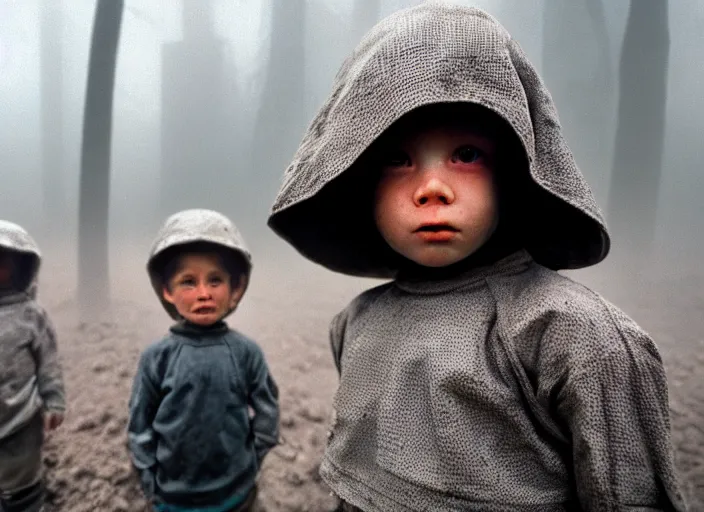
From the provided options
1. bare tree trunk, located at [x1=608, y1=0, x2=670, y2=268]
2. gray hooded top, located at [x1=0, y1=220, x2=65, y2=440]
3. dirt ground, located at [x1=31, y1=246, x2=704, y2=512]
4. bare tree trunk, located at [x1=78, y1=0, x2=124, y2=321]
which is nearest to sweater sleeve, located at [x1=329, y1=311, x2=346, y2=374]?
dirt ground, located at [x1=31, y1=246, x2=704, y2=512]

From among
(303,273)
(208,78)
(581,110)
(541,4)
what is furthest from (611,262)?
(208,78)

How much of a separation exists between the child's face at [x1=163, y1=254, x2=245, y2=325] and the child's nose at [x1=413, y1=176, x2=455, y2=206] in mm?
622

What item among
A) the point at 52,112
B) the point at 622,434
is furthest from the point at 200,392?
the point at 52,112

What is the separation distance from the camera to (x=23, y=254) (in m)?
1.27

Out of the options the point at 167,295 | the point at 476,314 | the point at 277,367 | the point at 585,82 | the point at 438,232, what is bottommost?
the point at 277,367

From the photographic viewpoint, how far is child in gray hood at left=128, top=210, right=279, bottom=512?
37.4 inches

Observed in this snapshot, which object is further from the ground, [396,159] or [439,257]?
[396,159]

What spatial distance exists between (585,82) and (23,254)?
222 centimetres

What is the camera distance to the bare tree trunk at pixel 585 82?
6.07 feet

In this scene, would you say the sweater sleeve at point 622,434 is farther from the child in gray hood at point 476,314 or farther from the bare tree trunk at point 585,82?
the bare tree trunk at point 585,82

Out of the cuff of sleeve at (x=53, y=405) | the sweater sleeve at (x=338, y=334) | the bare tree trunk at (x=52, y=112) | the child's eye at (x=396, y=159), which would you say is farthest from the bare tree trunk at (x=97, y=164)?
the child's eye at (x=396, y=159)

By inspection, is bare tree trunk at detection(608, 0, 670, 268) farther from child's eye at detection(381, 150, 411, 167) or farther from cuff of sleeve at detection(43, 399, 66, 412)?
cuff of sleeve at detection(43, 399, 66, 412)

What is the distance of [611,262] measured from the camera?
1.73m

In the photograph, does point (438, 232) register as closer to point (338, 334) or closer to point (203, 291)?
point (338, 334)
